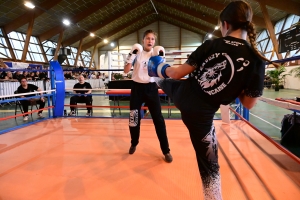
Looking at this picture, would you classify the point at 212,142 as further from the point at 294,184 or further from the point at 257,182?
the point at 294,184

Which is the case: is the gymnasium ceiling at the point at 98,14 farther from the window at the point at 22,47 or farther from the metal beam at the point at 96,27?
the window at the point at 22,47

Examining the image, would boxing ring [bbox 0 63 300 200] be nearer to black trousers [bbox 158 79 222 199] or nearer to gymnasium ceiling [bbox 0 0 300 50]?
black trousers [bbox 158 79 222 199]

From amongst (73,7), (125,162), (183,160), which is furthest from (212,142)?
(73,7)

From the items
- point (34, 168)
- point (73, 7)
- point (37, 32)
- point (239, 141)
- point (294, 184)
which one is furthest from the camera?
point (37, 32)

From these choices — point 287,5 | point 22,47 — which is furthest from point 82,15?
point 287,5

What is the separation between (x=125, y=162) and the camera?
186cm

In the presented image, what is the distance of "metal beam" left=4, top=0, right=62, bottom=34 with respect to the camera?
991 cm

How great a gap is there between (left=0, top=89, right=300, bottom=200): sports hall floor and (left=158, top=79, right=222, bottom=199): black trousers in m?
0.37

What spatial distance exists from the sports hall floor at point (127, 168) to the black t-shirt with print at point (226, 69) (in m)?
0.78

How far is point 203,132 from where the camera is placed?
1.01 metres

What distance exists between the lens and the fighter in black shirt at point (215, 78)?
0.85 m

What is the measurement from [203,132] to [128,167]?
97 cm

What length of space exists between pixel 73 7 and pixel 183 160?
39.3 ft

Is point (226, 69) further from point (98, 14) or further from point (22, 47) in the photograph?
point (22, 47)
